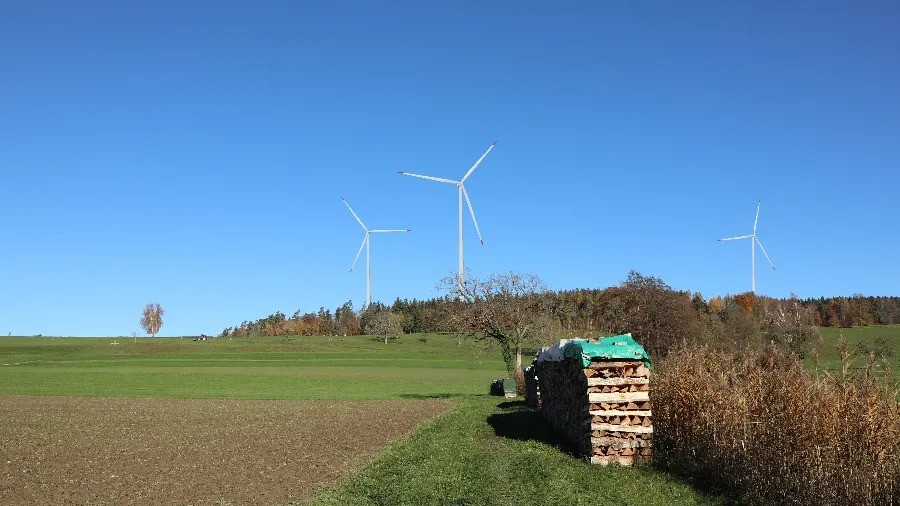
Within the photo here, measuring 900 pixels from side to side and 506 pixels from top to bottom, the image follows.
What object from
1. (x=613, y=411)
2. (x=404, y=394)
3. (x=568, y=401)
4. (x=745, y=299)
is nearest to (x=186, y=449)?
(x=568, y=401)

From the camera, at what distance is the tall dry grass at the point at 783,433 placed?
10750 mm

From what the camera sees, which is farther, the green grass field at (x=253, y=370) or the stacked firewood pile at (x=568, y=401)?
the green grass field at (x=253, y=370)

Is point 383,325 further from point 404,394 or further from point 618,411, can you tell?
point 618,411

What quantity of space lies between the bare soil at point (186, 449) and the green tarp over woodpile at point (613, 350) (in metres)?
Answer: 5.85

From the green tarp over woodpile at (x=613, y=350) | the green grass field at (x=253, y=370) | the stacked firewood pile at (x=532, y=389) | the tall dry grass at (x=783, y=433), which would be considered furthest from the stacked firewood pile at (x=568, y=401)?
the green grass field at (x=253, y=370)

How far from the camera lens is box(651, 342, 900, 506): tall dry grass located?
10750mm

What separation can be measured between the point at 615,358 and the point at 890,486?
6.44 meters

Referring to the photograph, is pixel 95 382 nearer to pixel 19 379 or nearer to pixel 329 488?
pixel 19 379

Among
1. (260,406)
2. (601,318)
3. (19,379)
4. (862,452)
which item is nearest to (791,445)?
(862,452)

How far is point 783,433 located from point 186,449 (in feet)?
50.8

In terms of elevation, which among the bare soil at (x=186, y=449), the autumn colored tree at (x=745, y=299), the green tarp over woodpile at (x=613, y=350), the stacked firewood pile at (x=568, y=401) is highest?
the autumn colored tree at (x=745, y=299)

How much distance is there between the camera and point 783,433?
12.3 metres

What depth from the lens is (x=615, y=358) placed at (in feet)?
52.8

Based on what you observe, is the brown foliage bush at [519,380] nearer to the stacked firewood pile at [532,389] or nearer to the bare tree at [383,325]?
the stacked firewood pile at [532,389]
